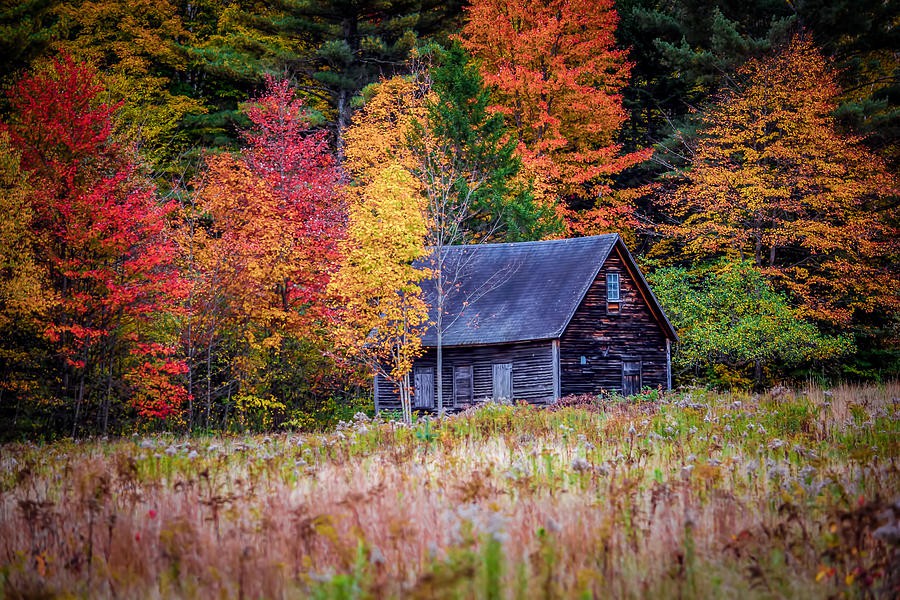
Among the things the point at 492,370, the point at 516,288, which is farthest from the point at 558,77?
the point at 492,370

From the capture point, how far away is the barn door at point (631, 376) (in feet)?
106

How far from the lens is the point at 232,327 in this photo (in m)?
27.0

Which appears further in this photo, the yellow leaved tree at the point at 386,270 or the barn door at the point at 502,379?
the barn door at the point at 502,379

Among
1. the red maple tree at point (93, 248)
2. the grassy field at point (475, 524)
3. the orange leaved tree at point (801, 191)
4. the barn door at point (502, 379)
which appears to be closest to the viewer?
the grassy field at point (475, 524)

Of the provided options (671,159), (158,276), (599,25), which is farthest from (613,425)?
(599,25)

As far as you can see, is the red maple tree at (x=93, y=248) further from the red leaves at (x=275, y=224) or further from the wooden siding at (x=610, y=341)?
the wooden siding at (x=610, y=341)

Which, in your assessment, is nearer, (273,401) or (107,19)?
(273,401)

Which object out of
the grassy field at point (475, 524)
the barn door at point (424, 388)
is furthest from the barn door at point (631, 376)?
the grassy field at point (475, 524)

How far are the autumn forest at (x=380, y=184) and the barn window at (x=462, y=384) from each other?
333cm

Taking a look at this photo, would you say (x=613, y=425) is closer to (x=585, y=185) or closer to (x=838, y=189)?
(x=838, y=189)

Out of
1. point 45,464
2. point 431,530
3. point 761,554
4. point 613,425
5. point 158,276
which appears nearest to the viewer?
point 761,554

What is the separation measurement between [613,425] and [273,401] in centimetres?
1546

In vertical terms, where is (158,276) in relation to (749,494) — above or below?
above

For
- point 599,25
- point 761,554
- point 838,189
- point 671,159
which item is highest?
point 599,25
